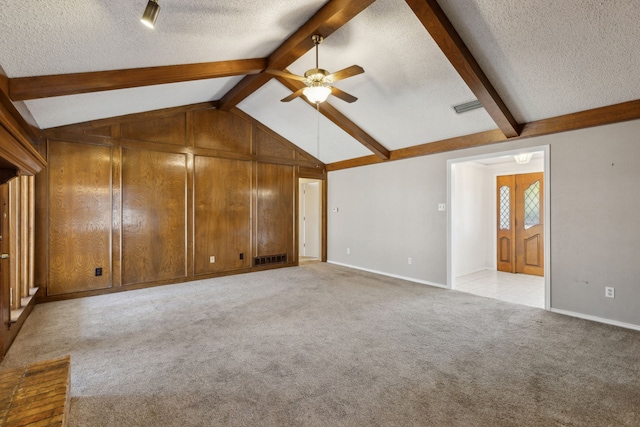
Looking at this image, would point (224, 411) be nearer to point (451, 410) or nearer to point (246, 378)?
point (246, 378)

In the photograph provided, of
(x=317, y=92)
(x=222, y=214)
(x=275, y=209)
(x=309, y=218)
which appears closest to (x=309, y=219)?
(x=309, y=218)

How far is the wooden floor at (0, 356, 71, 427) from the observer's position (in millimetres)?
1338

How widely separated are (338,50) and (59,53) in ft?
9.00

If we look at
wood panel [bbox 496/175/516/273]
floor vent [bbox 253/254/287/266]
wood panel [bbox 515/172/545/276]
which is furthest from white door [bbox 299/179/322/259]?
wood panel [bbox 515/172/545/276]

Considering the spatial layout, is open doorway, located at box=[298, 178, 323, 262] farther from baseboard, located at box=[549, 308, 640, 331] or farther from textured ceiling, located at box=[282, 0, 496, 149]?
baseboard, located at box=[549, 308, 640, 331]

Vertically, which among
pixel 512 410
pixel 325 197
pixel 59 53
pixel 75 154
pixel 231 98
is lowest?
pixel 512 410

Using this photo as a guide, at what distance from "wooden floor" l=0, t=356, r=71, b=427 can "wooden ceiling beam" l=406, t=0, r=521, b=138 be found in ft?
12.0

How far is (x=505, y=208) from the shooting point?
6.38 meters

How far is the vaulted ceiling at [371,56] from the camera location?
2.37 metres

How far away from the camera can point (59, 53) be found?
2.45m

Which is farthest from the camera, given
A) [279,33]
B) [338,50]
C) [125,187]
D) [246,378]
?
[125,187]

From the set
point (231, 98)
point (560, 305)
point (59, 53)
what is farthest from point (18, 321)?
point (560, 305)

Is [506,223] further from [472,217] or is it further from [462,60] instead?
[462,60]

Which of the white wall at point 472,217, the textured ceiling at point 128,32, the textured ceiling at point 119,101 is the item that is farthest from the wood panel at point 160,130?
the white wall at point 472,217
